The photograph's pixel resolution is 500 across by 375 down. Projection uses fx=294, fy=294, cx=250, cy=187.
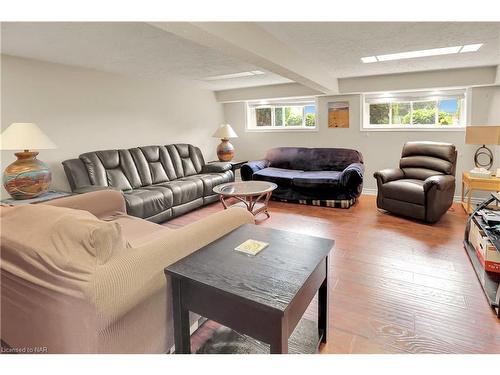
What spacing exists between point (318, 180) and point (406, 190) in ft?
3.94

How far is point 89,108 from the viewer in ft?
12.5

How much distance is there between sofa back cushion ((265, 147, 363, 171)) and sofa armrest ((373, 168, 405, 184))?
29.2 inches

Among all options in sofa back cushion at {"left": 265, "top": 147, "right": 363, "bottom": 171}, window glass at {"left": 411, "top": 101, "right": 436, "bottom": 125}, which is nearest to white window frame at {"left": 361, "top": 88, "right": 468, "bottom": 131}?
window glass at {"left": 411, "top": 101, "right": 436, "bottom": 125}

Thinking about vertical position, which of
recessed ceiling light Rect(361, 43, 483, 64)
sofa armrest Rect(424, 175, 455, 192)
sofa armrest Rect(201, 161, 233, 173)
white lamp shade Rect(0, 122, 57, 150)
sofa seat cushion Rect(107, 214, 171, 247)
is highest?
recessed ceiling light Rect(361, 43, 483, 64)

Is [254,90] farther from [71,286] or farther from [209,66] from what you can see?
[71,286]

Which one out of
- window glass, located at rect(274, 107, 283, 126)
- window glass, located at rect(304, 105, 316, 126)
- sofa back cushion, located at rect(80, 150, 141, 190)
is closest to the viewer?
sofa back cushion, located at rect(80, 150, 141, 190)

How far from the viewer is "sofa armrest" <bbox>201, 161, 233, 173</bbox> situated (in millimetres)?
4980

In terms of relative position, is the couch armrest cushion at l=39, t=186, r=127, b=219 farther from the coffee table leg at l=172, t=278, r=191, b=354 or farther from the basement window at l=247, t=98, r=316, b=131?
the basement window at l=247, t=98, r=316, b=131

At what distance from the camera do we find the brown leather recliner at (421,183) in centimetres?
341

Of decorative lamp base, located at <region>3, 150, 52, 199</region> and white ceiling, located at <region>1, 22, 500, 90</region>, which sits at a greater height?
white ceiling, located at <region>1, 22, 500, 90</region>

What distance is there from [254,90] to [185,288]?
15.9 ft

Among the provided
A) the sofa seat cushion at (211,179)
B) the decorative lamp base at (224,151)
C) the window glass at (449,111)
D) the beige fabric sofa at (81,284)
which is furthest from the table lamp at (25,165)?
the window glass at (449,111)

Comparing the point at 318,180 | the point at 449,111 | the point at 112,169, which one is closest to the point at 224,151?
the point at 318,180
